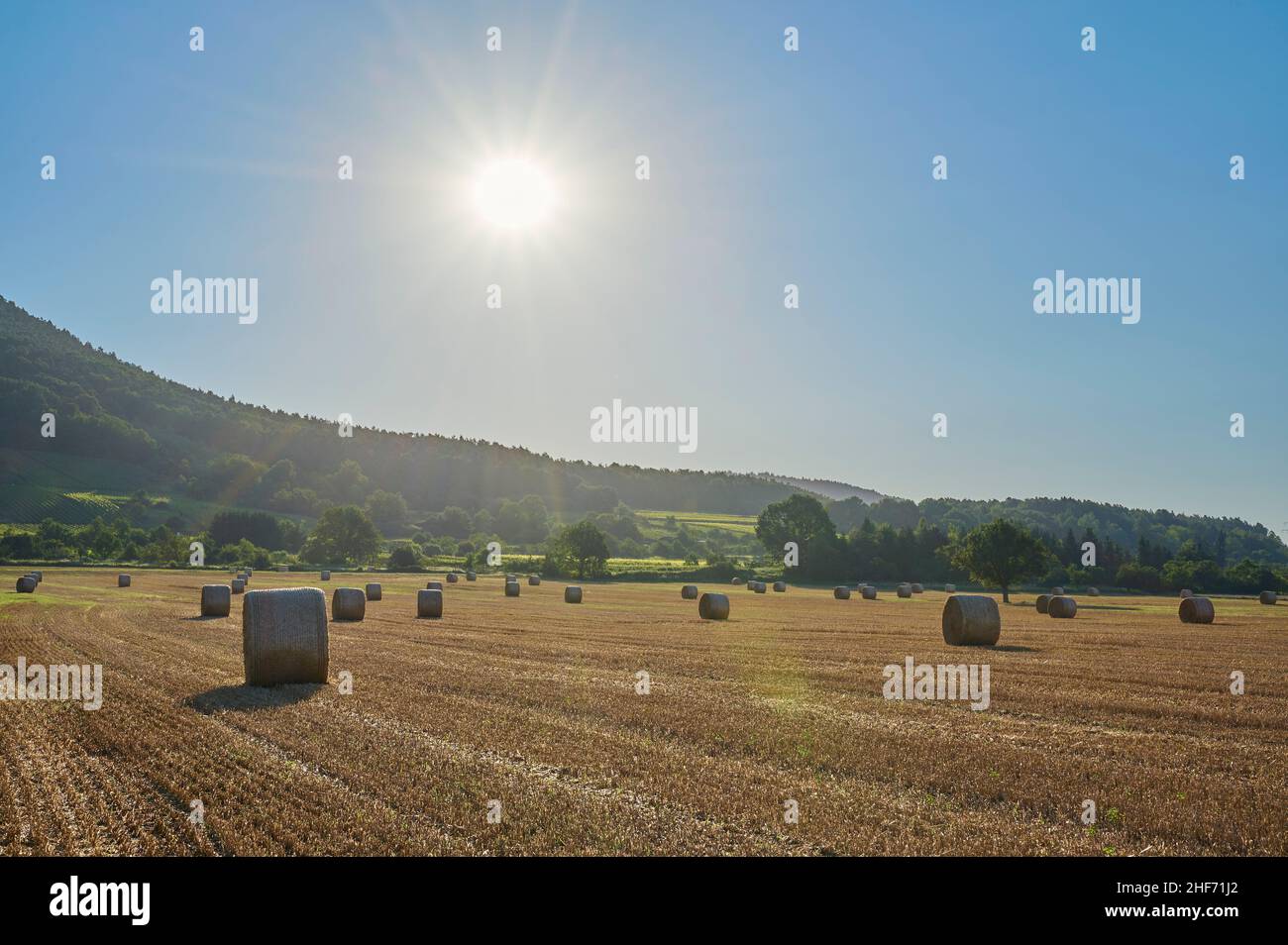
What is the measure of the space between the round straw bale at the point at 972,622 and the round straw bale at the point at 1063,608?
19.1m

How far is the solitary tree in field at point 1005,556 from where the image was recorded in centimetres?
6619

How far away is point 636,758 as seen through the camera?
10297 millimetres

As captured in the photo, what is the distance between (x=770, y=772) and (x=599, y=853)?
320cm

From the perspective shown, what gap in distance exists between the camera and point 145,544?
116 m

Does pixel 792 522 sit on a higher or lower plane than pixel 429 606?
higher

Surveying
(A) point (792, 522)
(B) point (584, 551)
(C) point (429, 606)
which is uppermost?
(A) point (792, 522)

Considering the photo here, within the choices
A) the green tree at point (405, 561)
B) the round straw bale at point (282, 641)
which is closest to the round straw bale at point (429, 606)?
the round straw bale at point (282, 641)

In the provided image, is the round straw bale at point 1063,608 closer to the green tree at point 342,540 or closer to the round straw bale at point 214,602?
the round straw bale at point 214,602

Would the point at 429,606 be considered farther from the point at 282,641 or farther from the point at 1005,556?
the point at 1005,556

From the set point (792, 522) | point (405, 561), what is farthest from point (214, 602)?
point (792, 522)

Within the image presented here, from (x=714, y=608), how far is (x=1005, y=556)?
120 ft
